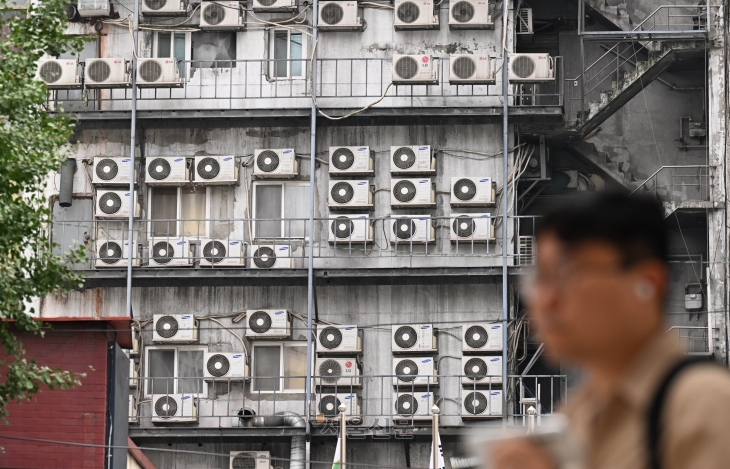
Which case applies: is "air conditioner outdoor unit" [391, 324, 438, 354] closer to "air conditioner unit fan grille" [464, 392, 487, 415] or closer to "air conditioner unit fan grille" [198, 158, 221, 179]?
"air conditioner unit fan grille" [464, 392, 487, 415]

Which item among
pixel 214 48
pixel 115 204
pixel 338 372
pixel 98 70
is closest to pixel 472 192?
pixel 338 372

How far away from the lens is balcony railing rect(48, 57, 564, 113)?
30.9 meters

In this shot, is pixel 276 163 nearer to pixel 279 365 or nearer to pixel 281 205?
pixel 281 205

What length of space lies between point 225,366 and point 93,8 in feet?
28.6

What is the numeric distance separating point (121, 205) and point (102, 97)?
2.65 meters

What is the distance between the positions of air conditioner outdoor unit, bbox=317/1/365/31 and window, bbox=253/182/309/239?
141 inches

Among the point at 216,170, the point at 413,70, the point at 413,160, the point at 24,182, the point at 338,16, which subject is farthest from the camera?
the point at 338,16

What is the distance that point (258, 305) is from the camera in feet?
100

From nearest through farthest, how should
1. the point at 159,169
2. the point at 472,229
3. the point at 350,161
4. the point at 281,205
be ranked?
the point at 472,229, the point at 350,161, the point at 159,169, the point at 281,205

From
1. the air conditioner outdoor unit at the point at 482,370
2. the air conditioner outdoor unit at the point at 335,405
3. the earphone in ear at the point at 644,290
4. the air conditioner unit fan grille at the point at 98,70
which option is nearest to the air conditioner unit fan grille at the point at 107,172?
the air conditioner unit fan grille at the point at 98,70

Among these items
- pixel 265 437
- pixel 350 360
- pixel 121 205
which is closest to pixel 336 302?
pixel 350 360

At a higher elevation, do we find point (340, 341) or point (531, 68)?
point (531, 68)

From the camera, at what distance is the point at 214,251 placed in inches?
1194

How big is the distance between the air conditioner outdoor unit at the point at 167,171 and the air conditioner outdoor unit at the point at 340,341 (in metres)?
4.72
